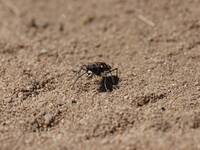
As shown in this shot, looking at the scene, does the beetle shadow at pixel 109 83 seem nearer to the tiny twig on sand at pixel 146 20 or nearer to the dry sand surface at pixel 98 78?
the dry sand surface at pixel 98 78

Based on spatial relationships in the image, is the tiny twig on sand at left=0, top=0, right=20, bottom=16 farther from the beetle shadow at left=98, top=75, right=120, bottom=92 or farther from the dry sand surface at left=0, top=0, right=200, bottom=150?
the beetle shadow at left=98, top=75, right=120, bottom=92

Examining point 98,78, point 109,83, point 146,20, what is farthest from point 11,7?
point 109,83

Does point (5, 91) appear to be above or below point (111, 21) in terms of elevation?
below

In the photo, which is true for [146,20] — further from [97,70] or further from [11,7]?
[11,7]

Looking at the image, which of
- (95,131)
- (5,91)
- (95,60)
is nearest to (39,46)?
(95,60)

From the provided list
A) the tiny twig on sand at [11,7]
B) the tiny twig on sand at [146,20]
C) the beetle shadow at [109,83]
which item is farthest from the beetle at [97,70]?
the tiny twig on sand at [11,7]

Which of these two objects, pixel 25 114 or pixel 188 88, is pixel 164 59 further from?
pixel 25 114

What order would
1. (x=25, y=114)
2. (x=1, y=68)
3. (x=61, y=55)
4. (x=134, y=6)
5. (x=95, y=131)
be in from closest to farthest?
(x=95, y=131) < (x=25, y=114) < (x=1, y=68) < (x=61, y=55) < (x=134, y=6)

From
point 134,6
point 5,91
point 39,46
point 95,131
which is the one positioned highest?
point 134,6
